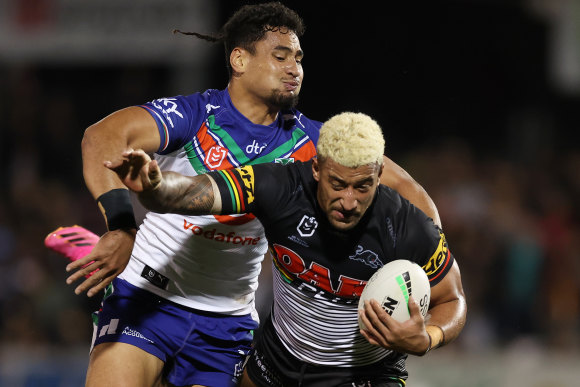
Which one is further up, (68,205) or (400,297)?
(400,297)

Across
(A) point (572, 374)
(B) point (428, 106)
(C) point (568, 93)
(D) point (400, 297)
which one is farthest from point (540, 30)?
(D) point (400, 297)

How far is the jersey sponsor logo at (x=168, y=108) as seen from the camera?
13.8ft

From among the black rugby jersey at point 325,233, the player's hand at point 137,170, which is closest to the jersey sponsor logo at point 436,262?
the black rugby jersey at point 325,233

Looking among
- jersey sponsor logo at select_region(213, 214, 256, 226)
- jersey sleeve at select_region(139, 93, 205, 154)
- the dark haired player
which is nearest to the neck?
the dark haired player

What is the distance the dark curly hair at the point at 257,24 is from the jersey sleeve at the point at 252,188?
3.09 ft

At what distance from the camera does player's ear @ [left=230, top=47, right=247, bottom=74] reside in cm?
457

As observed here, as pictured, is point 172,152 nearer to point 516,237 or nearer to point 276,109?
point 276,109

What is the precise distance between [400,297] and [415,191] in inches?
33.1

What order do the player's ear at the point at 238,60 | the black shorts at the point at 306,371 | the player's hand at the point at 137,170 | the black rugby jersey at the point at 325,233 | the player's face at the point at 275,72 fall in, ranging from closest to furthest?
the player's hand at the point at 137,170 → the black rugby jersey at the point at 325,233 → the black shorts at the point at 306,371 → the player's face at the point at 275,72 → the player's ear at the point at 238,60

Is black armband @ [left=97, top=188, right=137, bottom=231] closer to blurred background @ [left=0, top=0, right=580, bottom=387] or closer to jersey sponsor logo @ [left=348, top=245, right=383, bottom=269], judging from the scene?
jersey sponsor logo @ [left=348, top=245, right=383, bottom=269]

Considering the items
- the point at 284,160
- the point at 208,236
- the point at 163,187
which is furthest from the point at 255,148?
the point at 163,187

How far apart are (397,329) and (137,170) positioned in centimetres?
116

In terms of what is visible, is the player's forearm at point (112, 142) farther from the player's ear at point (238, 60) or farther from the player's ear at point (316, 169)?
the player's ear at point (316, 169)

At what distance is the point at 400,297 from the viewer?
3627mm
